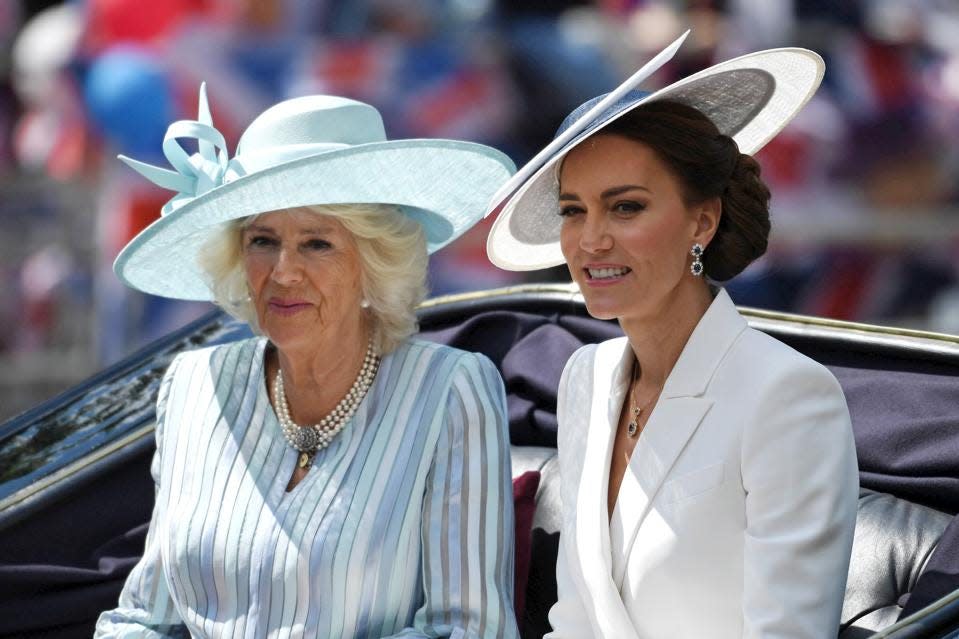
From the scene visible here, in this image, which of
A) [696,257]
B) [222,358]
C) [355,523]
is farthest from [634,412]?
[222,358]

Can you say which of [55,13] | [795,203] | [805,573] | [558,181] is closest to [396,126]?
[795,203]

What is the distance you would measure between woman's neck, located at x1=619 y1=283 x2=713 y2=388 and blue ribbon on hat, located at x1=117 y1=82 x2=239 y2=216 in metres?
0.75

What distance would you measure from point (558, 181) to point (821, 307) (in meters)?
3.71

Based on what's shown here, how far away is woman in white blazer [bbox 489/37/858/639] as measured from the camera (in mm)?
1813

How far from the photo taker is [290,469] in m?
2.38

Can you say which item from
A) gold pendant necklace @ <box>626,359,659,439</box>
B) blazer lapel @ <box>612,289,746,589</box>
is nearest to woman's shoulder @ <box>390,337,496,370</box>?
gold pendant necklace @ <box>626,359,659,439</box>

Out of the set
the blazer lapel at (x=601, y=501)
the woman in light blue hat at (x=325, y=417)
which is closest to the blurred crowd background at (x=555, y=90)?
the woman in light blue hat at (x=325, y=417)

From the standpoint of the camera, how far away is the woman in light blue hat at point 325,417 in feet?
7.36

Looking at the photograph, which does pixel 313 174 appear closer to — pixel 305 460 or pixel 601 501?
pixel 305 460

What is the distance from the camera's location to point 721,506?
6.22 feet

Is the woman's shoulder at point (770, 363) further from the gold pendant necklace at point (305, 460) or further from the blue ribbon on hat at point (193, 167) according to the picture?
the blue ribbon on hat at point (193, 167)

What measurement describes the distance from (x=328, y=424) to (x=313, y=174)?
43 cm

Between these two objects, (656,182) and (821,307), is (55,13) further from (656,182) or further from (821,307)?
(656,182)

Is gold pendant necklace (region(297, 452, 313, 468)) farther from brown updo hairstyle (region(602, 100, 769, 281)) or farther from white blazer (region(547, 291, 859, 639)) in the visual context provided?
brown updo hairstyle (region(602, 100, 769, 281))
